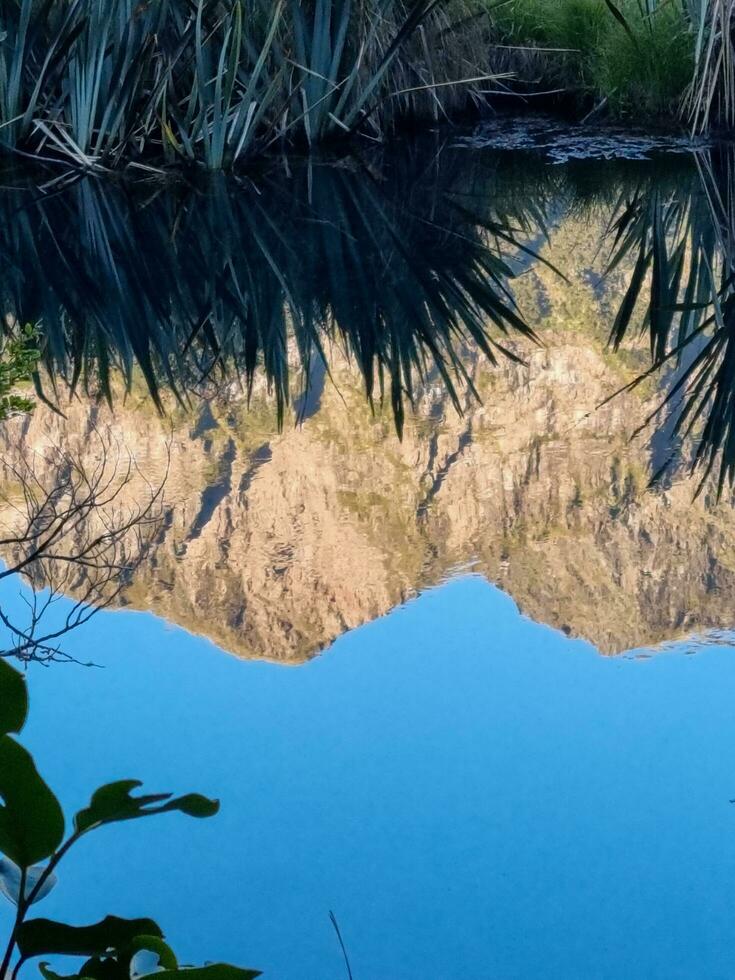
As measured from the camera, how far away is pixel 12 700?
632mm

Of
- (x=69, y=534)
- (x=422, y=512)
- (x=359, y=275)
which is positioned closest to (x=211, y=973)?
(x=69, y=534)

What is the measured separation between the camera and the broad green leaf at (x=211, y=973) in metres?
0.61

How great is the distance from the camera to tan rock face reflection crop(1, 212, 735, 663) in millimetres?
1758

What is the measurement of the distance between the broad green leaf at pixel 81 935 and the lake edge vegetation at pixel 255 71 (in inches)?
166

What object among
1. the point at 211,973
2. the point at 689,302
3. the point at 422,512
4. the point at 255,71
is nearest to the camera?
the point at 211,973

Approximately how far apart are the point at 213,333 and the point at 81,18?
95.8 inches

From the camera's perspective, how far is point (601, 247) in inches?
145

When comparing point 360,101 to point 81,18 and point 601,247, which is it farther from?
point 601,247

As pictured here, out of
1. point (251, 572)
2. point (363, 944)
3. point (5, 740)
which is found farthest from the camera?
point (251, 572)

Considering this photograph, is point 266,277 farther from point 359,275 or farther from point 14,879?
point 14,879

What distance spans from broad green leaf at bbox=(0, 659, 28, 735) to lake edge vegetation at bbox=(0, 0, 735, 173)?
13.9 feet

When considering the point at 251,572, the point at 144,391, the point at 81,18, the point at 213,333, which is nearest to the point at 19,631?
the point at 251,572

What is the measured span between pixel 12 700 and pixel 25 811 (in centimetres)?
6

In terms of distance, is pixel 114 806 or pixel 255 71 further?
pixel 255 71
